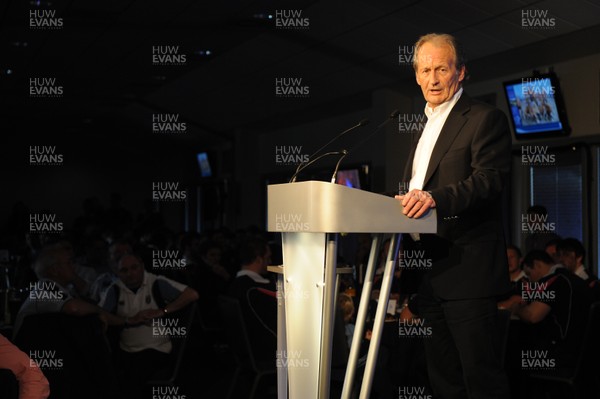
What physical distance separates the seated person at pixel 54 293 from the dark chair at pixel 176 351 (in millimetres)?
373

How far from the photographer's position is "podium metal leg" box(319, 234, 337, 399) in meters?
2.17

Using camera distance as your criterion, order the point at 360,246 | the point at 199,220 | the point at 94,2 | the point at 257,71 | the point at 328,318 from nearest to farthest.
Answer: the point at 328,318 → the point at 94,2 → the point at 360,246 → the point at 257,71 → the point at 199,220

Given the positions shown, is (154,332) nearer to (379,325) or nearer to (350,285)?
(350,285)

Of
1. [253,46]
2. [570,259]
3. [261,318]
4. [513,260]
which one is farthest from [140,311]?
[253,46]

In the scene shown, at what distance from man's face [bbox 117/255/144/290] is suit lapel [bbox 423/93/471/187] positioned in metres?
3.41

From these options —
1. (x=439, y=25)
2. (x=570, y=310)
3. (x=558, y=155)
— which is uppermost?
(x=439, y=25)

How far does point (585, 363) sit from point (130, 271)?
9.52 ft

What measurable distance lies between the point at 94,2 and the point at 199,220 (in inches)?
425

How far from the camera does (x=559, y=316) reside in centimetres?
496

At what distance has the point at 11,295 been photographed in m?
5.63

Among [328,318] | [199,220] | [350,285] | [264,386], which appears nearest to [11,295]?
[264,386]

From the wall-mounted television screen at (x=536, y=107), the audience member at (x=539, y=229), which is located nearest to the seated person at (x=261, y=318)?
the audience member at (x=539, y=229)

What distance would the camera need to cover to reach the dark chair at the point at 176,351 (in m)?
5.17

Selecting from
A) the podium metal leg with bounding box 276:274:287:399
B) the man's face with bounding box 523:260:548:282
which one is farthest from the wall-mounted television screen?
the podium metal leg with bounding box 276:274:287:399
